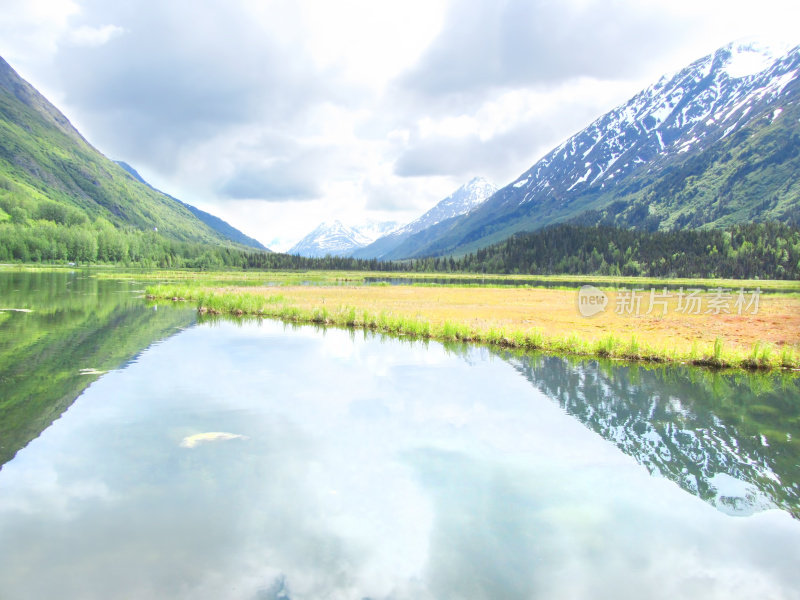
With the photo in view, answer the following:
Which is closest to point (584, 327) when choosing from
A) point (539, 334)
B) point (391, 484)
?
point (539, 334)

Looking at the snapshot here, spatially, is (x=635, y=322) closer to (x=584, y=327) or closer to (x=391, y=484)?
(x=584, y=327)

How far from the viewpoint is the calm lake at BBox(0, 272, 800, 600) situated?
8570mm

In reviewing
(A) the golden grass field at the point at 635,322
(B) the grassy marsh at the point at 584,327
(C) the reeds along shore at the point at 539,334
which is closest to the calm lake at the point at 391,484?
(C) the reeds along shore at the point at 539,334

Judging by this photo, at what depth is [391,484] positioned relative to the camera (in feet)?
40.1

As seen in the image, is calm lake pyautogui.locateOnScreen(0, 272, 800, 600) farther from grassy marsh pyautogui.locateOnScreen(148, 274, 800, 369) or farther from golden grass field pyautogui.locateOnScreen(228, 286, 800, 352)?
golden grass field pyautogui.locateOnScreen(228, 286, 800, 352)

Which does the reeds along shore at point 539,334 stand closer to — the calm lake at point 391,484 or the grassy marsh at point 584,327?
the grassy marsh at point 584,327

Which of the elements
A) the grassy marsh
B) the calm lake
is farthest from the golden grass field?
the calm lake

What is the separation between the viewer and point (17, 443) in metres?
14.0

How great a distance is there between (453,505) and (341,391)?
11001 millimetres

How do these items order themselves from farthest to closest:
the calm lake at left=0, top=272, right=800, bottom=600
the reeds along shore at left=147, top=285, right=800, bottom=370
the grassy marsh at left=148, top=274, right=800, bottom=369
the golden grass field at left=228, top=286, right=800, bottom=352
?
the golden grass field at left=228, top=286, right=800, bottom=352
the grassy marsh at left=148, top=274, right=800, bottom=369
the reeds along shore at left=147, top=285, right=800, bottom=370
the calm lake at left=0, top=272, right=800, bottom=600

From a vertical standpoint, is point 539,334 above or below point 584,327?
above

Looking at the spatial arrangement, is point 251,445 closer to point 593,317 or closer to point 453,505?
point 453,505

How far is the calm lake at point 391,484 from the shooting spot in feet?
28.1

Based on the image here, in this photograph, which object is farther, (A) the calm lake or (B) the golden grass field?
(B) the golden grass field
